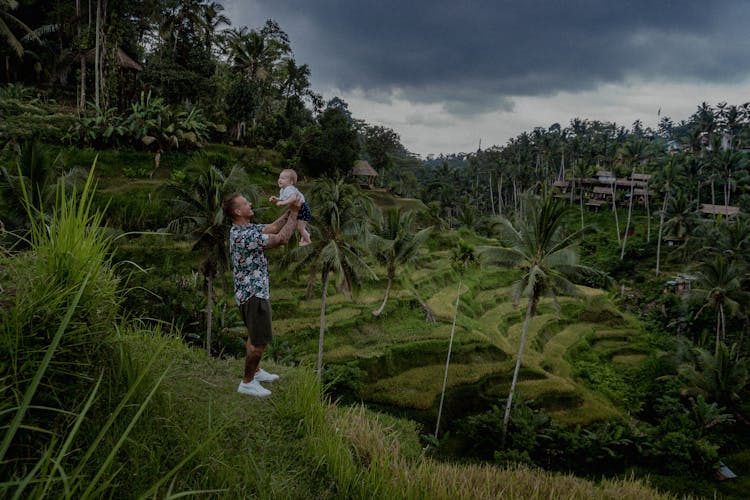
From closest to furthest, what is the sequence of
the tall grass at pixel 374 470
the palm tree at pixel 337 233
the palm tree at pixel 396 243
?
1. the tall grass at pixel 374 470
2. the palm tree at pixel 337 233
3. the palm tree at pixel 396 243

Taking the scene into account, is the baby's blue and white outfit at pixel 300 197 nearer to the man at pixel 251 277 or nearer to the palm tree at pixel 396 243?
the man at pixel 251 277

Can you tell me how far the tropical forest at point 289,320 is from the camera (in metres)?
1.79

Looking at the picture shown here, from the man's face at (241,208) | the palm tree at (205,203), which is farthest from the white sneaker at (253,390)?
the palm tree at (205,203)

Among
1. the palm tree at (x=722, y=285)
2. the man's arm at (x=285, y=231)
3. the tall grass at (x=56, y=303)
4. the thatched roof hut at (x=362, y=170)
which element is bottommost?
the palm tree at (x=722, y=285)

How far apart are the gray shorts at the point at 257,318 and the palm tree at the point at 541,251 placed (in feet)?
36.9

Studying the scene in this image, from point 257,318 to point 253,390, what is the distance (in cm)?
67

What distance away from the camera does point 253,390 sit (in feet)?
12.1

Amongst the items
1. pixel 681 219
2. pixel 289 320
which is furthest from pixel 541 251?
pixel 681 219

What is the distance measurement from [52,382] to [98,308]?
36 cm

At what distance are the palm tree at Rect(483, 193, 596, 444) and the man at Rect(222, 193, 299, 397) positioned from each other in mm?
11284

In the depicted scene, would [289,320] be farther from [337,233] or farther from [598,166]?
[598,166]

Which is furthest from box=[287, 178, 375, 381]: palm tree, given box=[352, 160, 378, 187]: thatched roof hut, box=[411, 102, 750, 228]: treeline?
box=[411, 102, 750, 228]: treeline

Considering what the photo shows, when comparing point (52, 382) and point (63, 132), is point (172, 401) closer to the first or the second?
point (52, 382)

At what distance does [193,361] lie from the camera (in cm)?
407
